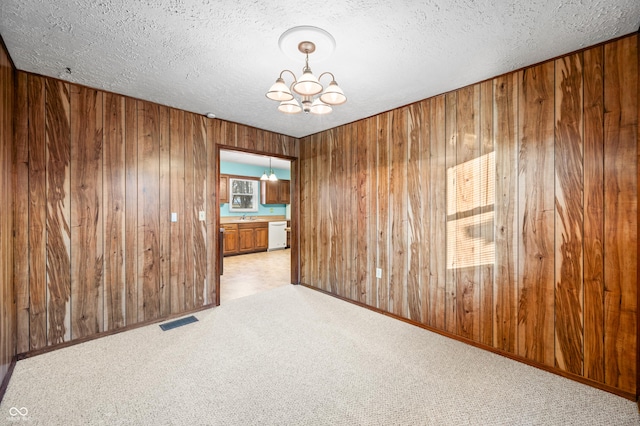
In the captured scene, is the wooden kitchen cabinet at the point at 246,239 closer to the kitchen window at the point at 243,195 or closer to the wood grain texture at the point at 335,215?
the kitchen window at the point at 243,195

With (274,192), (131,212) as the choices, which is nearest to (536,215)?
(131,212)

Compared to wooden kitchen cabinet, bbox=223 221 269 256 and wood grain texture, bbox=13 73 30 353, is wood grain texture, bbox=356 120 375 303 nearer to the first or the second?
wood grain texture, bbox=13 73 30 353

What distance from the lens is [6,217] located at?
6.58 ft

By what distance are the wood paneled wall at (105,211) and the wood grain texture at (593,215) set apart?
3.62 metres

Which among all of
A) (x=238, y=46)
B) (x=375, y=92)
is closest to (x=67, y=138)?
(x=238, y=46)

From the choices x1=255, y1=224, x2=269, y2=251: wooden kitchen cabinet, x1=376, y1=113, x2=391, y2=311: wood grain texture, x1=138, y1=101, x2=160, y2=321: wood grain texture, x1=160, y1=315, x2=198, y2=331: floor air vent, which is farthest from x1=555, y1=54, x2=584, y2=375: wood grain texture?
x1=255, y1=224, x2=269, y2=251: wooden kitchen cabinet

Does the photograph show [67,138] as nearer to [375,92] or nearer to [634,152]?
[375,92]

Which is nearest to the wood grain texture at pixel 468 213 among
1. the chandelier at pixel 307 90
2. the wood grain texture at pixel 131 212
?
the chandelier at pixel 307 90

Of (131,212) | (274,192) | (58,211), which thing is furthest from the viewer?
(274,192)

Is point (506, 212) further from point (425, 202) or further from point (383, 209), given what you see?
point (383, 209)

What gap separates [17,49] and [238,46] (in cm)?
163

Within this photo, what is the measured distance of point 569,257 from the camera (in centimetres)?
206

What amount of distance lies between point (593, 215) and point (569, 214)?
13 cm

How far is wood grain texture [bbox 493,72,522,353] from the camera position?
2.32 metres
